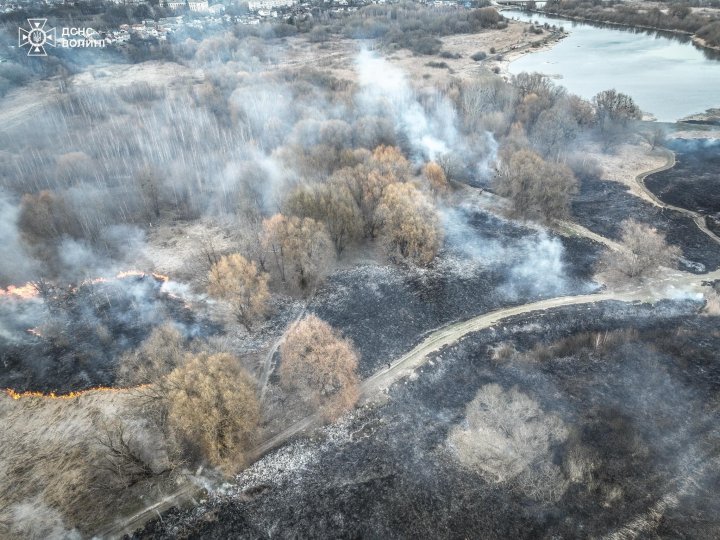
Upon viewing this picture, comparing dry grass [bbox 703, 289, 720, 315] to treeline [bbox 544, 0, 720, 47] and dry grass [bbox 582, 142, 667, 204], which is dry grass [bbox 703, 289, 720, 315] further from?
treeline [bbox 544, 0, 720, 47]

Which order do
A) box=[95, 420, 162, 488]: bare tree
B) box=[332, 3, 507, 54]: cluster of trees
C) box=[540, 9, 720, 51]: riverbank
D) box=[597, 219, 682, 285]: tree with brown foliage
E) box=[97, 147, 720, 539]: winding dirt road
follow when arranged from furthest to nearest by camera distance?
box=[332, 3, 507, 54]: cluster of trees < box=[540, 9, 720, 51]: riverbank < box=[597, 219, 682, 285]: tree with brown foliage < box=[95, 420, 162, 488]: bare tree < box=[97, 147, 720, 539]: winding dirt road

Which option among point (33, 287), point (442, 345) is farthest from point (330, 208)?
point (33, 287)

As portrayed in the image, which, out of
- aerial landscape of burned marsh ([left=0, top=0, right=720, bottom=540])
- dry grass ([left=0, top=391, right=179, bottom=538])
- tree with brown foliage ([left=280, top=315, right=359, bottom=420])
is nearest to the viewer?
dry grass ([left=0, top=391, right=179, bottom=538])

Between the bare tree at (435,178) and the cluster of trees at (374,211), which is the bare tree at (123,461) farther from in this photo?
the bare tree at (435,178)

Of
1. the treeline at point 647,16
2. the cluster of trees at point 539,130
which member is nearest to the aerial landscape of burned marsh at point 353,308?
the cluster of trees at point 539,130

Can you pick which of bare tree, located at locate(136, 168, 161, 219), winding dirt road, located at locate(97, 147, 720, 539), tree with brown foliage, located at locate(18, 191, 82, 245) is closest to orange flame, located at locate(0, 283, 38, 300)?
tree with brown foliage, located at locate(18, 191, 82, 245)
